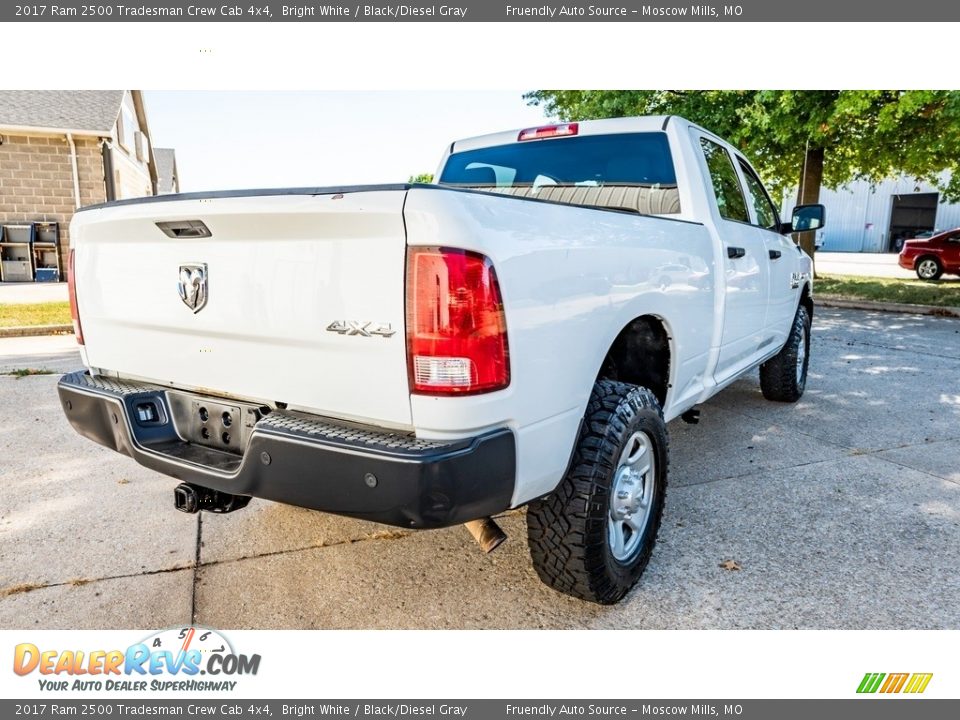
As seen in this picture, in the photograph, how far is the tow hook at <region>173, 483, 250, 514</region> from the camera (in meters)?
2.40

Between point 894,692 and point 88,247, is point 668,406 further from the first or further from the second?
point 88,247

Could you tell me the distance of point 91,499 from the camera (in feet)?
11.5

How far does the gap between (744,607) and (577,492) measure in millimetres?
874

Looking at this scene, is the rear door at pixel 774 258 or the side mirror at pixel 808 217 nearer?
the rear door at pixel 774 258

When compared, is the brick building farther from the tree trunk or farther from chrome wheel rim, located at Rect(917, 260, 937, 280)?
chrome wheel rim, located at Rect(917, 260, 937, 280)

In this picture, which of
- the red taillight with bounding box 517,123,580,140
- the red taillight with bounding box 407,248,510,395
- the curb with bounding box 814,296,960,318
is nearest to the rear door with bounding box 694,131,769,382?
the red taillight with bounding box 517,123,580,140

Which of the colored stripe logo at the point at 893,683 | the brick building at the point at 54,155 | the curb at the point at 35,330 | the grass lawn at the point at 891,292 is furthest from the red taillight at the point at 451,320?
the brick building at the point at 54,155

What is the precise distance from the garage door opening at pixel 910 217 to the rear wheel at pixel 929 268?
2744 centimetres

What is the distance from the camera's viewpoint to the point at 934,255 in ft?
61.5

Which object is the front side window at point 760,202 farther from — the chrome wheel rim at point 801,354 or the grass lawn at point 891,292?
the grass lawn at point 891,292

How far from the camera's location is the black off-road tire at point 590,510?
2266 millimetres

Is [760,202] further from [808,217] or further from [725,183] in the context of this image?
[725,183]

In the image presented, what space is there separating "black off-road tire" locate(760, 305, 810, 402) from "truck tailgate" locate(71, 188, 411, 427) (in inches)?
168

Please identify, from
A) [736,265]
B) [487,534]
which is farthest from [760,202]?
[487,534]
